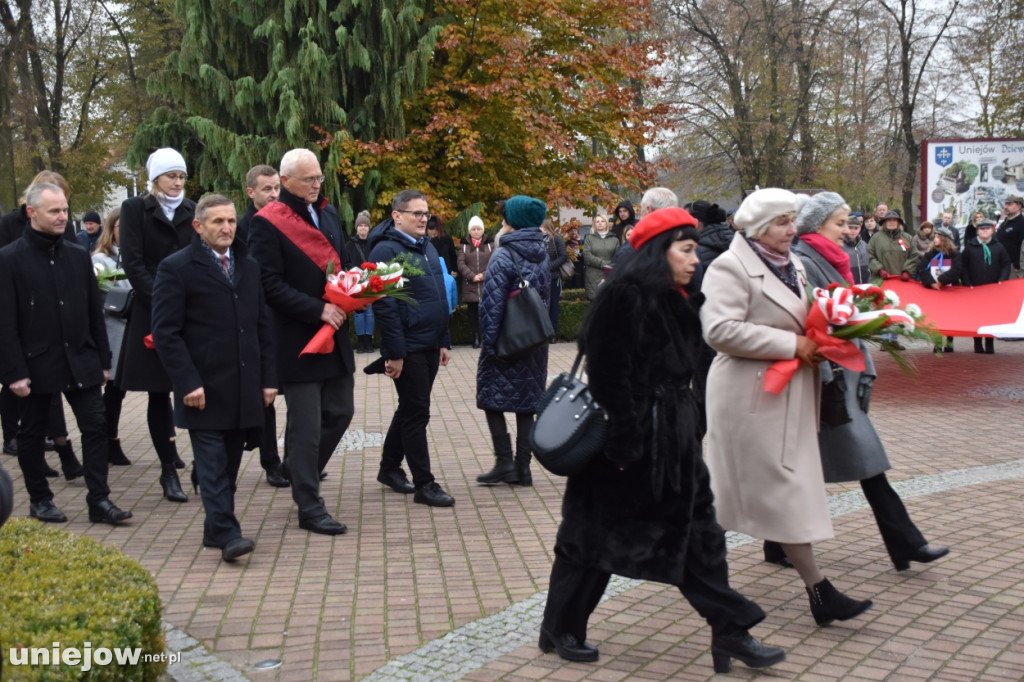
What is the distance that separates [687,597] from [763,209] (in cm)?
175

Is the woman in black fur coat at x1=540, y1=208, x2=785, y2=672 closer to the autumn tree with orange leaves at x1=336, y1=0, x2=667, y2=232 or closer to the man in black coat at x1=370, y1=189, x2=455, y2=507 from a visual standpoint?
the man in black coat at x1=370, y1=189, x2=455, y2=507

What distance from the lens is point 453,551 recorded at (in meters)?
6.48

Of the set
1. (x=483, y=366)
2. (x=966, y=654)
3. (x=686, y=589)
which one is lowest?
(x=966, y=654)

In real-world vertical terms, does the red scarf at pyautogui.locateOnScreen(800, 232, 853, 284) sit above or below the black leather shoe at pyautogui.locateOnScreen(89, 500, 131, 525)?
above

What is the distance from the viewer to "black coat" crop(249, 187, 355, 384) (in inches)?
267

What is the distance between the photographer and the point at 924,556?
587cm

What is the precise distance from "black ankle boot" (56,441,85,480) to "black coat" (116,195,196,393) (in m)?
1.00

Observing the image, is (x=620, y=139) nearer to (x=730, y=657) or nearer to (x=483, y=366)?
(x=483, y=366)

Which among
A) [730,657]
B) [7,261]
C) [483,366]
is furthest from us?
[483,366]

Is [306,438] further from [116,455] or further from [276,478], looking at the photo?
[116,455]

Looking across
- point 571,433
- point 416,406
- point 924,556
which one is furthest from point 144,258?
point 924,556

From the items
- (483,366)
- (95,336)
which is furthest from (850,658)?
(95,336)

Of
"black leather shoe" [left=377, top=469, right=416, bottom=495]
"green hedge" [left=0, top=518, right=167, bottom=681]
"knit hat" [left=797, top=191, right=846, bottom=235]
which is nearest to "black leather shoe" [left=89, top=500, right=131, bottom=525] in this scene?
"black leather shoe" [left=377, top=469, right=416, bottom=495]

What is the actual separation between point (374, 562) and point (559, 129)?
1284 cm
